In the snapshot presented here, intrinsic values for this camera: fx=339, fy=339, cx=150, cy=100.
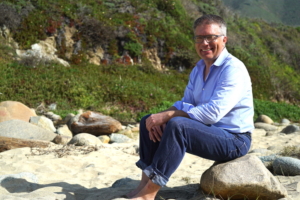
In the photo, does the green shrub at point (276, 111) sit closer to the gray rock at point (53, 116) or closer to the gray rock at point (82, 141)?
the gray rock at point (53, 116)

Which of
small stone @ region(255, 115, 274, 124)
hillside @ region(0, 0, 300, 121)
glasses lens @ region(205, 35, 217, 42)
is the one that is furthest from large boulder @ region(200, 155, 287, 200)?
small stone @ region(255, 115, 274, 124)

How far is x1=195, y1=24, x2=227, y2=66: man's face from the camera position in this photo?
3279 mm

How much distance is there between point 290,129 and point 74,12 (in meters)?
12.1

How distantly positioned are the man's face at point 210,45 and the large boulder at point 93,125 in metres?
5.73

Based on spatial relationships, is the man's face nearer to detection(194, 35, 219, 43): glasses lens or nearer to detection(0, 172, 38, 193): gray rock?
detection(194, 35, 219, 43): glasses lens

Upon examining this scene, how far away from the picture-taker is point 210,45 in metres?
3.33

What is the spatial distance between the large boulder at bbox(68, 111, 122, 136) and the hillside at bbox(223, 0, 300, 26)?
7116 cm

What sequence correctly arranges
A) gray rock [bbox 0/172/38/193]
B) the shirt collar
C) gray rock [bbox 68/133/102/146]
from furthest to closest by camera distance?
gray rock [bbox 68/133/102/146] < gray rock [bbox 0/172/38/193] < the shirt collar

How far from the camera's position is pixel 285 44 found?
26.0 meters

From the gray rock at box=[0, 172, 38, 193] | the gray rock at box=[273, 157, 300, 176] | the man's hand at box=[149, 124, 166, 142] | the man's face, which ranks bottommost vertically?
the gray rock at box=[0, 172, 38, 193]

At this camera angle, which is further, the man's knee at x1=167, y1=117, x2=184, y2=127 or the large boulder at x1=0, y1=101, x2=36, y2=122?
the large boulder at x1=0, y1=101, x2=36, y2=122

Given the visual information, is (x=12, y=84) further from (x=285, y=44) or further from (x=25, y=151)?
(x=285, y=44)

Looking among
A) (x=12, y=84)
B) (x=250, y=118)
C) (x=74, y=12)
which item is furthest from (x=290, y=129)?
(x=74, y=12)

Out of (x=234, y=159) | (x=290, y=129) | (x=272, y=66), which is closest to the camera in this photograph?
(x=234, y=159)
